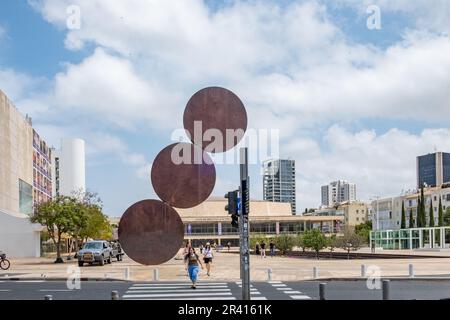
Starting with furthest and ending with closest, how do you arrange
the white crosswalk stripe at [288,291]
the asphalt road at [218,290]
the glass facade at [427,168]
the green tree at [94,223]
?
the glass facade at [427,168]
the green tree at [94,223]
the asphalt road at [218,290]
the white crosswalk stripe at [288,291]

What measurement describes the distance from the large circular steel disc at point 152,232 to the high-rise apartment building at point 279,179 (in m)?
2.96

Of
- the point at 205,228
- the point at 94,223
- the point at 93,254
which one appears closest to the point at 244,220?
the point at 93,254

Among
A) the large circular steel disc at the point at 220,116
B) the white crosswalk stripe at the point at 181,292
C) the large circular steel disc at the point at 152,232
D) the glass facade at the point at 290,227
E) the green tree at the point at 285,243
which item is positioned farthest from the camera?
the glass facade at the point at 290,227

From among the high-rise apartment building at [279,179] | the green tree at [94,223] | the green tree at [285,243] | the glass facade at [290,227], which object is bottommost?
the glass facade at [290,227]

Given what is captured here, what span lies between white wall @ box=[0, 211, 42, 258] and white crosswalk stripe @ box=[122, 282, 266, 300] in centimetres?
3254

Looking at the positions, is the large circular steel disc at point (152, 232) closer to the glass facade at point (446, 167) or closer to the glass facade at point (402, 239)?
the glass facade at point (402, 239)

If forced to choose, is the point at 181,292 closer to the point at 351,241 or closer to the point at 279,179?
the point at 279,179

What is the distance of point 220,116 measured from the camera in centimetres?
1412

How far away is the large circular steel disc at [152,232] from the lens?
590 inches

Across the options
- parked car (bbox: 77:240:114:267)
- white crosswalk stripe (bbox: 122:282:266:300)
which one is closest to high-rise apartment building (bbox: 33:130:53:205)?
parked car (bbox: 77:240:114:267)

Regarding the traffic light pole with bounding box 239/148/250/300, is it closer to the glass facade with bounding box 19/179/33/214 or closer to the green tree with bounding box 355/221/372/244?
the green tree with bounding box 355/221/372/244

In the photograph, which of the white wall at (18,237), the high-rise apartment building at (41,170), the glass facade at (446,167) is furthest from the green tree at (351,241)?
the glass facade at (446,167)

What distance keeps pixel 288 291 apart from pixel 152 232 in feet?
21.1

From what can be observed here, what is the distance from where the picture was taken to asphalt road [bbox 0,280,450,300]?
17.5 meters
